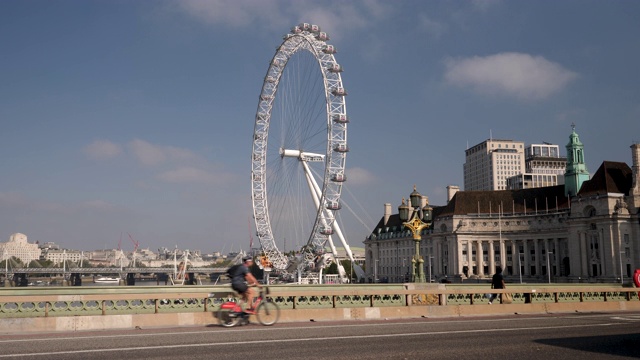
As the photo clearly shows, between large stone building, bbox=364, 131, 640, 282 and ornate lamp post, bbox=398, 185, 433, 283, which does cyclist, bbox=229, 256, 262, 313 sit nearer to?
ornate lamp post, bbox=398, 185, 433, 283

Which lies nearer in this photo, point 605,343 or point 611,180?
point 605,343

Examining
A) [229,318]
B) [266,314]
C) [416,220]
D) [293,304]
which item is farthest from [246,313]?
[416,220]

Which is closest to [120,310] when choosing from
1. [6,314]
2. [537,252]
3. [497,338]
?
[6,314]

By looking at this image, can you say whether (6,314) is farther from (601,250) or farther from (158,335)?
(601,250)

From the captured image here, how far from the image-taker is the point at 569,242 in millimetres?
139125

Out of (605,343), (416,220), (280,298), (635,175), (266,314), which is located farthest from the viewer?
(635,175)

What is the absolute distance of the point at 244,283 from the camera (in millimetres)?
22219

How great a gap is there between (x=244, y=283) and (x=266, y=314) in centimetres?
141

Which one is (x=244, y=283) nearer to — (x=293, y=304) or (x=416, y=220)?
(x=293, y=304)

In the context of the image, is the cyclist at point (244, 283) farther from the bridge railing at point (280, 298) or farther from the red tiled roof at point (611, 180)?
the red tiled roof at point (611, 180)

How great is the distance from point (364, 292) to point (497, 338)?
877cm

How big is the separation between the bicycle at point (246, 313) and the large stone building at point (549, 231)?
115m

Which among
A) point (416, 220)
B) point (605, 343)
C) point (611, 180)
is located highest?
point (611, 180)

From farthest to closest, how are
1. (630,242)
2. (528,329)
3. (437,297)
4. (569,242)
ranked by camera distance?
(569,242), (630,242), (437,297), (528,329)
